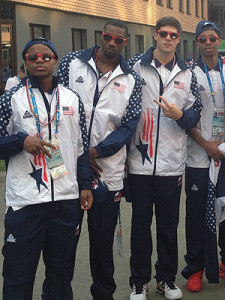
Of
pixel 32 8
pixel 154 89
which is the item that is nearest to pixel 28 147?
pixel 154 89

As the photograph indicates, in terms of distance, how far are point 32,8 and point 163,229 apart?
15.7m

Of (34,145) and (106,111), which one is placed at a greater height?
(106,111)

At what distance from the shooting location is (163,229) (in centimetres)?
514

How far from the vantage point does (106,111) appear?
459 cm

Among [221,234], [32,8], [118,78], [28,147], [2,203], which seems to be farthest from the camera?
[32,8]

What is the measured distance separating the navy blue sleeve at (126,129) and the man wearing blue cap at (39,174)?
430 mm

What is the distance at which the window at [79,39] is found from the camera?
2331 cm

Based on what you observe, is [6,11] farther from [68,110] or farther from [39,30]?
[68,110]

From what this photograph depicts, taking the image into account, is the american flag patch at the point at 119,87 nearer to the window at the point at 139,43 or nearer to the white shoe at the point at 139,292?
the white shoe at the point at 139,292

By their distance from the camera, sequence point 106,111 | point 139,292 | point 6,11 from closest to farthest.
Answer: point 106,111, point 139,292, point 6,11

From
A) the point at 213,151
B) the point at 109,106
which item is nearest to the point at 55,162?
the point at 109,106

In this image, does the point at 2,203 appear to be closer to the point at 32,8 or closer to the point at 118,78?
the point at 118,78

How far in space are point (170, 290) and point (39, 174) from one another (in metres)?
1.76

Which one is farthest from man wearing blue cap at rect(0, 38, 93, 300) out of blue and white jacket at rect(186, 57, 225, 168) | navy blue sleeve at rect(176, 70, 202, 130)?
blue and white jacket at rect(186, 57, 225, 168)
